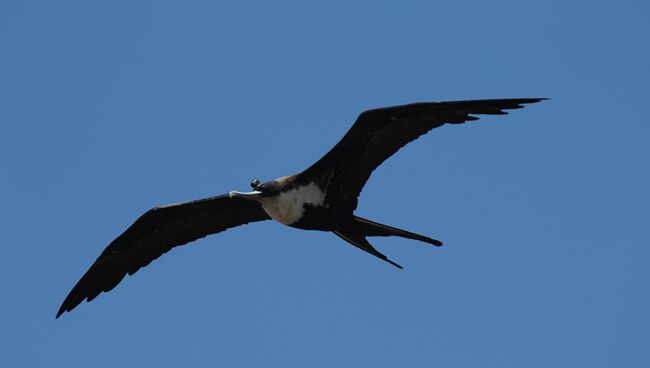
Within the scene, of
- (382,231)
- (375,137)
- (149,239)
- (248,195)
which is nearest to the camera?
(375,137)

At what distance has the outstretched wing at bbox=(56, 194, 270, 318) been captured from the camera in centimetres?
978

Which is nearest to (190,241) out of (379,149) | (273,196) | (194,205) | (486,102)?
(194,205)

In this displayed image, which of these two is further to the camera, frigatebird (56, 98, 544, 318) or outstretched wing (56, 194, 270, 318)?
outstretched wing (56, 194, 270, 318)

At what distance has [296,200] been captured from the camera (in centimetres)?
884

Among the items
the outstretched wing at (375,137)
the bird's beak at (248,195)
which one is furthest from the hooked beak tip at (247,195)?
the outstretched wing at (375,137)

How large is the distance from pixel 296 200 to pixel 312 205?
0.13 meters

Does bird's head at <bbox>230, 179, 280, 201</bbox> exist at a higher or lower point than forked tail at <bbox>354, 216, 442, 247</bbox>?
higher

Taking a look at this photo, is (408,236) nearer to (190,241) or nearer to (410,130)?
(410,130)

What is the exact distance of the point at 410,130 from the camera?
8.56 metres

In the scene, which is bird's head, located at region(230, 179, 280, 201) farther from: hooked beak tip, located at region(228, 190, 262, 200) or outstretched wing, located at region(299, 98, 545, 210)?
outstretched wing, located at region(299, 98, 545, 210)

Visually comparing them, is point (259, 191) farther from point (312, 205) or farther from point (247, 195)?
point (312, 205)

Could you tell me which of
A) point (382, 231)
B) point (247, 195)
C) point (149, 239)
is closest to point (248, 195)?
point (247, 195)

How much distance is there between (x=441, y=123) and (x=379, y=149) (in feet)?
1.90

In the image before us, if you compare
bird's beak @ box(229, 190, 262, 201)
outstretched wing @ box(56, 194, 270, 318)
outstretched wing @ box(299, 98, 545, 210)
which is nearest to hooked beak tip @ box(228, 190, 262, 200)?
bird's beak @ box(229, 190, 262, 201)
